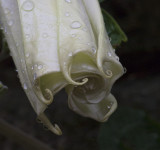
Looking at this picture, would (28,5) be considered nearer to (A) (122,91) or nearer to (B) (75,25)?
(B) (75,25)

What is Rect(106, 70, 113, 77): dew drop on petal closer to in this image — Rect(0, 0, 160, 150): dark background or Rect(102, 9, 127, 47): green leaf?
Rect(102, 9, 127, 47): green leaf

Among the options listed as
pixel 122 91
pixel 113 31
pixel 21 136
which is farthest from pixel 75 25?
pixel 122 91

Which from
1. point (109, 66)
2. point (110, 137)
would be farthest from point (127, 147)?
point (109, 66)

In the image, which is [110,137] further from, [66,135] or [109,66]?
[109,66]

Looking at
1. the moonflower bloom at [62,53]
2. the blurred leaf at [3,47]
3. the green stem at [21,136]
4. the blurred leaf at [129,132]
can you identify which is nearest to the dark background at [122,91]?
the blurred leaf at [129,132]

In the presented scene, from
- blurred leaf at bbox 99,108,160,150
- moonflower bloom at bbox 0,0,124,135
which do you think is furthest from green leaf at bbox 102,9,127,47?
blurred leaf at bbox 99,108,160,150

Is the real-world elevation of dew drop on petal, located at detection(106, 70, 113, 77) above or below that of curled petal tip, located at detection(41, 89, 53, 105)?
below
